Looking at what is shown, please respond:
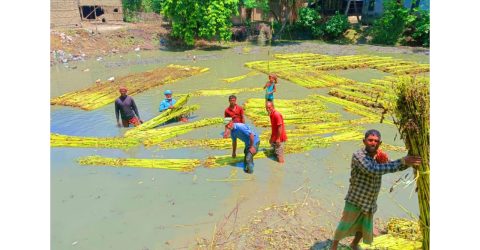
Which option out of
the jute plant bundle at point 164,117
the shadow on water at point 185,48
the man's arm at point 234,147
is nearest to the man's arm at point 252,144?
the man's arm at point 234,147

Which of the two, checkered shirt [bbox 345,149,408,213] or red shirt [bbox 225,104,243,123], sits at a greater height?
red shirt [bbox 225,104,243,123]

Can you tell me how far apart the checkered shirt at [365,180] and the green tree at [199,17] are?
21209 mm

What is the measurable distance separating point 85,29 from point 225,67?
1144 cm

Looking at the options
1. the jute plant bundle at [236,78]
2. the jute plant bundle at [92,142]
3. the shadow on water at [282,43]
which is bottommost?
the jute plant bundle at [92,142]

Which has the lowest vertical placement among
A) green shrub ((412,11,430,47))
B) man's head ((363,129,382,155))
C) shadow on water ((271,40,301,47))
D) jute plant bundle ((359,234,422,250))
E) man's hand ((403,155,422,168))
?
jute plant bundle ((359,234,422,250))

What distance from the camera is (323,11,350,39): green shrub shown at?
1094 inches

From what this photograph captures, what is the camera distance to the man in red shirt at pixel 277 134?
7234 millimetres

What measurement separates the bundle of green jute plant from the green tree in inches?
839

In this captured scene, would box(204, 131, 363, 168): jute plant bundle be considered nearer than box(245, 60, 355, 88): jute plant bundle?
Yes

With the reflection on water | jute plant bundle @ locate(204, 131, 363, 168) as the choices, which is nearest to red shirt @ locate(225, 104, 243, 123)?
the reflection on water

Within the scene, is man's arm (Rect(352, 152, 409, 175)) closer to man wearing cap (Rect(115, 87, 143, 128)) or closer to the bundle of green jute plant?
the bundle of green jute plant

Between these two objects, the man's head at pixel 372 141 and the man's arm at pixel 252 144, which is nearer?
the man's head at pixel 372 141

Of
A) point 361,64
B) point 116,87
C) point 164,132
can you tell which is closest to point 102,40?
point 116,87

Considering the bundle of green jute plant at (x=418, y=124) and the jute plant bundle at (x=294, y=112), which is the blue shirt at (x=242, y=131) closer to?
the jute plant bundle at (x=294, y=112)
